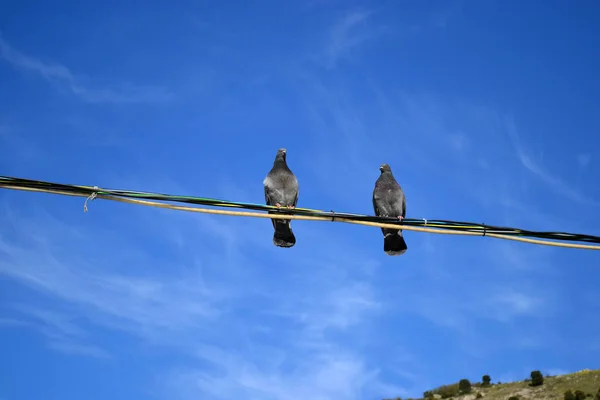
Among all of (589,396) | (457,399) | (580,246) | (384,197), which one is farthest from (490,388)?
(580,246)

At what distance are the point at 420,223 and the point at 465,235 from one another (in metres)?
0.48

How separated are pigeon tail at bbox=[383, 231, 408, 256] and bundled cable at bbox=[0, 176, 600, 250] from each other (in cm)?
432

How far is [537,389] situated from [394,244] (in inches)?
3102

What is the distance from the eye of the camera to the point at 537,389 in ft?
279

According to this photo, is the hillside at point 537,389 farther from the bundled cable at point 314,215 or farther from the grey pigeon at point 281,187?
the bundled cable at point 314,215

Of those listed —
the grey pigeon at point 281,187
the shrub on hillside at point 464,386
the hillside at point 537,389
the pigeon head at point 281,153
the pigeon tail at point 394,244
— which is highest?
the shrub on hillside at point 464,386

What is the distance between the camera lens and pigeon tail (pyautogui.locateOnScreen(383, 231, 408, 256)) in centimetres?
1279

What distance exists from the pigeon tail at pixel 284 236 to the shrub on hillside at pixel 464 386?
8808 cm

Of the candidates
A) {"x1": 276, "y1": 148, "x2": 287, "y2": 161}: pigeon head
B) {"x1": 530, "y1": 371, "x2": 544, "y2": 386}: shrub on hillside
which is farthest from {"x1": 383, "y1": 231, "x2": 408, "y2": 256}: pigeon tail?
{"x1": 530, "y1": 371, "x2": 544, "y2": 386}: shrub on hillside

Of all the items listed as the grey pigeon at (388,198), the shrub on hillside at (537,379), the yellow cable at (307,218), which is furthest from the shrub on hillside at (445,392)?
the yellow cable at (307,218)

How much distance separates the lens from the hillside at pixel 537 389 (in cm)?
7891

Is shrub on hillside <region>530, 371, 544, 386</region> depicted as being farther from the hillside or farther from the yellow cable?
the yellow cable

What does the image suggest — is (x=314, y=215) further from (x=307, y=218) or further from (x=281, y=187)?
(x=281, y=187)

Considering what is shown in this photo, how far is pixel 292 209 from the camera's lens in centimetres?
811
